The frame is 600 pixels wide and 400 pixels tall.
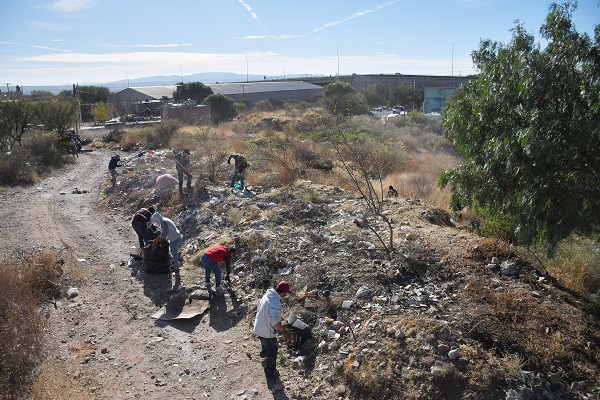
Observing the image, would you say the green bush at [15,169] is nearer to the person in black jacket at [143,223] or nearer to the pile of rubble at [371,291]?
the pile of rubble at [371,291]

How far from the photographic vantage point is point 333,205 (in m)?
10.5

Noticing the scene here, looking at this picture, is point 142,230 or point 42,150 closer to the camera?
point 142,230

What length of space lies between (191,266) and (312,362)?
3.73 metres

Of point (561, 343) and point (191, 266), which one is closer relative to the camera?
point (561, 343)

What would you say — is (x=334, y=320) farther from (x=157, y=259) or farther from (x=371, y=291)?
(x=157, y=259)

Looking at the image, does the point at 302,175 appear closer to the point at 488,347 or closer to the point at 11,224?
the point at 11,224

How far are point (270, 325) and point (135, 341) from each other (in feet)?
7.36

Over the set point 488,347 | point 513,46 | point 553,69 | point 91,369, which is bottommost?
point 91,369

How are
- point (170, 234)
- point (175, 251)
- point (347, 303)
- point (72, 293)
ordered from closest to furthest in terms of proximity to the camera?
point (347, 303) → point (72, 293) → point (170, 234) → point (175, 251)

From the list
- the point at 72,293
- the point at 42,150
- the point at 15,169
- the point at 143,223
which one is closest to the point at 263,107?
the point at 42,150

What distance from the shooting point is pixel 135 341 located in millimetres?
5977

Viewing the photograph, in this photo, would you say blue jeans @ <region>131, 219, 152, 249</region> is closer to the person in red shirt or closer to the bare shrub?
the person in red shirt

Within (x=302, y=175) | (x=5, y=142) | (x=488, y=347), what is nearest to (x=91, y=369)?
(x=488, y=347)

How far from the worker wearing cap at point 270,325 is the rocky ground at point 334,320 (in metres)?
0.24
